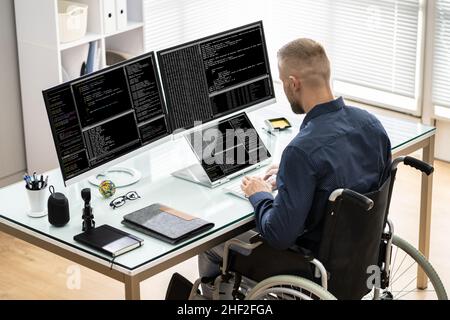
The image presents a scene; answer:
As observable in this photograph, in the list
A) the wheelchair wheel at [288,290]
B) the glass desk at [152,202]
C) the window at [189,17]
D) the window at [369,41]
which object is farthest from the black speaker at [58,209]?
the window at [369,41]

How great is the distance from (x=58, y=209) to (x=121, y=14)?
197cm

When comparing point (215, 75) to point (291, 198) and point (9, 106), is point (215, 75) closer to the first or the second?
point (291, 198)

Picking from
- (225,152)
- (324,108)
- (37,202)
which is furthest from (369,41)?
(37,202)

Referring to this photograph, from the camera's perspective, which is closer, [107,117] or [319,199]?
[319,199]

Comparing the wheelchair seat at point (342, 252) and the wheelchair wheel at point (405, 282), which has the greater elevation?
the wheelchair seat at point (342, 252)

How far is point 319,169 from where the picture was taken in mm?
3225

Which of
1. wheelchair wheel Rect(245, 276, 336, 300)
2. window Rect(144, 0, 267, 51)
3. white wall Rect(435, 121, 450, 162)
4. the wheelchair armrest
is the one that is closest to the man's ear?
the wheelchair armrest

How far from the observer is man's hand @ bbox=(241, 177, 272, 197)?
350cm

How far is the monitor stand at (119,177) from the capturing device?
371 cm

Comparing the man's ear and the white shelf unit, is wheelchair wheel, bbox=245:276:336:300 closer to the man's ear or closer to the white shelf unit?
the man's ear

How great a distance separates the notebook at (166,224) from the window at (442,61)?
2585mm

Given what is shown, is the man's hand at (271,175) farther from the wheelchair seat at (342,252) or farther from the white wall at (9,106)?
the white wall at (9,106)

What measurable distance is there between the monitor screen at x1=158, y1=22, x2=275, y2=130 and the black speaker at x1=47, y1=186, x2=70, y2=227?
634 millimetres
